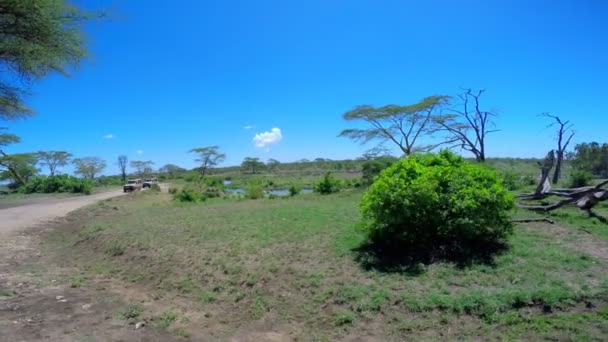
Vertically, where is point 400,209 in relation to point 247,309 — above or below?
above

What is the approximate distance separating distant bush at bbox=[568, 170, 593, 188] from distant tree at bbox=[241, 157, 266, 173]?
60.8m

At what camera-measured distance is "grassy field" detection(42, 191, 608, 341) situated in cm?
350

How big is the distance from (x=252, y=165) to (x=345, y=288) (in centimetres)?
6899

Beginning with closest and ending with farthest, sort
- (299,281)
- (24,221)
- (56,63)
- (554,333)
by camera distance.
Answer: (554,333)
(299,281)
(56,63)
(24,221)

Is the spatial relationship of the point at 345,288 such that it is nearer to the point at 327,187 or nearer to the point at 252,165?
the point at 327,187

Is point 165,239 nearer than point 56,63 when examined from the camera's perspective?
No

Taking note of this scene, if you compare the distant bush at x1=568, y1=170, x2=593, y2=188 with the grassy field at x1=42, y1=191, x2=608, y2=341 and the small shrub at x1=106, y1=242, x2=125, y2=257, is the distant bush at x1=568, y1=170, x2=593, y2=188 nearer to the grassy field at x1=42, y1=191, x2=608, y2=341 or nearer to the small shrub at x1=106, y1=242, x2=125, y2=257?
the grassy field at x1=42, y1=191, x2=608, y2=341

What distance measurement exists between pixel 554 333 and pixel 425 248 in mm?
2385

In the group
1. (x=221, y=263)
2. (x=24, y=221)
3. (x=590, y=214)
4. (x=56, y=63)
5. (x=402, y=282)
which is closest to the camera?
(x=402, y=282)

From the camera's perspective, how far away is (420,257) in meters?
5.23

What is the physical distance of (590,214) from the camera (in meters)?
7.90

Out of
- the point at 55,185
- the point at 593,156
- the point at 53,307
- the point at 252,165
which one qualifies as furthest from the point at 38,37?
the point at 252,165

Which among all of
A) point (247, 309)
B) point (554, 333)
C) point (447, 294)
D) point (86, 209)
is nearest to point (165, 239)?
point (247, 309)

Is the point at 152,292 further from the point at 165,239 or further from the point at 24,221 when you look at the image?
the point at 24,221
